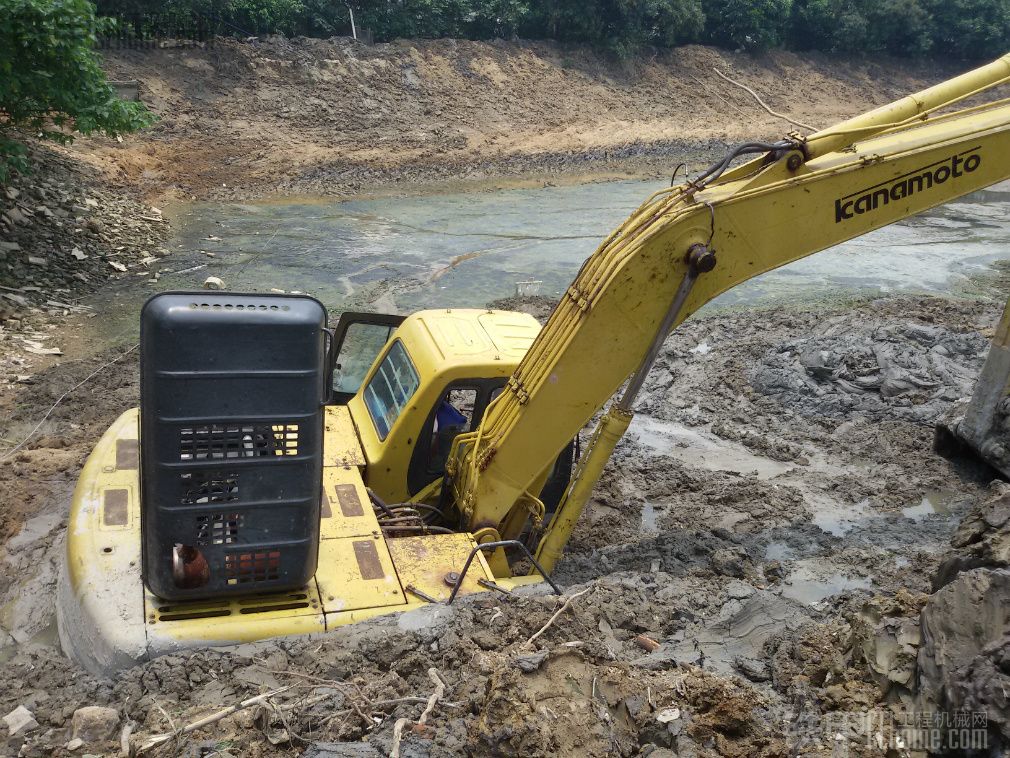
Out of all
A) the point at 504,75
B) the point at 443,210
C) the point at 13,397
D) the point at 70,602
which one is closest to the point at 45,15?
the point at 13,397

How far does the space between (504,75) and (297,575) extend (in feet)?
81.2

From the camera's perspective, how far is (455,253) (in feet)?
47.5

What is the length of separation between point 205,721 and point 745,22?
34.7 meters

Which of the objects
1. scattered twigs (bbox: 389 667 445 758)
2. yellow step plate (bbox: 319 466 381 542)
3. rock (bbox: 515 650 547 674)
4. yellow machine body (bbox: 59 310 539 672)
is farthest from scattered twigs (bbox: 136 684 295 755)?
yellow step plate (bbox: 319 466 381 542)

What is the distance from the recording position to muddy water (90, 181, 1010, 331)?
12398mm

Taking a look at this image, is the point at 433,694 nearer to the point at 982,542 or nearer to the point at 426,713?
the point at 426,713

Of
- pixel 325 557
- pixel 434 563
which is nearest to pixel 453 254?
pixel 434 563

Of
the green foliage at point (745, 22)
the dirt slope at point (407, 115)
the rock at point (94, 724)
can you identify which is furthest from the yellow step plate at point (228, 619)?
the green foliage at point (745, 22)

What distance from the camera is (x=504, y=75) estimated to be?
26625 millimetres

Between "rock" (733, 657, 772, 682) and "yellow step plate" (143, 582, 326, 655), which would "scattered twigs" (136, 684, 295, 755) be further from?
"rock" (733, 657, 772, 682)

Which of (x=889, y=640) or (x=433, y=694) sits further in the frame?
(x=889, y=640)

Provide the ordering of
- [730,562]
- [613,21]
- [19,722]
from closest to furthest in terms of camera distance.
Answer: [19,722]
[730,562]
[613,21]

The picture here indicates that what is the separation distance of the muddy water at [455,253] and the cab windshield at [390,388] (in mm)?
5642

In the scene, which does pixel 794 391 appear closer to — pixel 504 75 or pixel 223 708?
pixel 223 708
